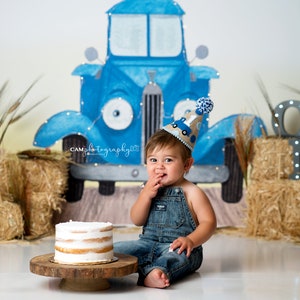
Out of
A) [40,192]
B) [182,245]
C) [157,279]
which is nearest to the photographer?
[157,279]

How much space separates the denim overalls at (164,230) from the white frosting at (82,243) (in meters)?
0.31

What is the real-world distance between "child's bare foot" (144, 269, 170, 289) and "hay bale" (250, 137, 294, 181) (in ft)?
6.52

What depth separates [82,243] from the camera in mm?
2510

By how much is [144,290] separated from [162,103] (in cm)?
234

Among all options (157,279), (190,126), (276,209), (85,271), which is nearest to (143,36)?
(276,209)

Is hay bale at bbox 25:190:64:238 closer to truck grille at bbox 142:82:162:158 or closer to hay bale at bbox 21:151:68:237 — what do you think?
hay bale at bbox 21:151:68:237

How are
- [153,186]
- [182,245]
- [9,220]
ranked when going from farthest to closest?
[9,220]
[153,186]
[182,245]

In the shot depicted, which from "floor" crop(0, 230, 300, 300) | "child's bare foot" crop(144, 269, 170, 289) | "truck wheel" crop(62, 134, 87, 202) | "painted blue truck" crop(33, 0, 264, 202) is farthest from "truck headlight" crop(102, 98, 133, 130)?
"child's bare foot" crop(144, 269, 170, 289)

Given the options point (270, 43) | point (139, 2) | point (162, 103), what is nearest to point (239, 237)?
point (162, 103)

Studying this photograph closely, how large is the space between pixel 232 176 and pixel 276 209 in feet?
1.74

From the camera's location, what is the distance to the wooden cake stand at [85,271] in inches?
95.3

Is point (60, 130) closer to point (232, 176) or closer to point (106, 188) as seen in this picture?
point (106, 188)

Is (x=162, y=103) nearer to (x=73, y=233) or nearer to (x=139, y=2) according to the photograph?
(x=139, y=2)

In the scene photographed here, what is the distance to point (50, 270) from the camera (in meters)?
2.45
